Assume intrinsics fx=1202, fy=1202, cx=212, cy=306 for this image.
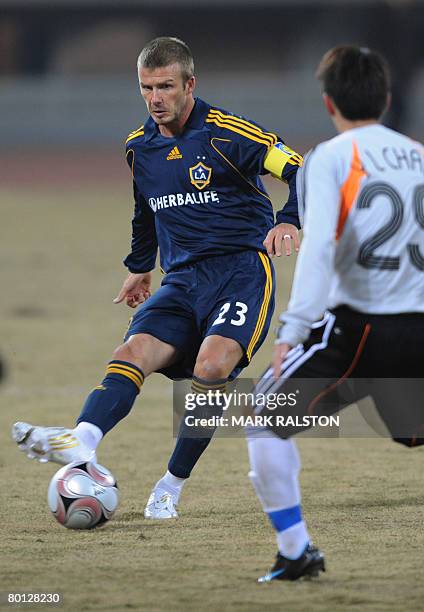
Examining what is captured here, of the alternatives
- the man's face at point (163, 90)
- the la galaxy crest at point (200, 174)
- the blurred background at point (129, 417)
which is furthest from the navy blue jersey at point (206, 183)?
the blurred background at point (129, 417)

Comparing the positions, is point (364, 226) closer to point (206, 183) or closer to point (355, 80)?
point (355, 80)

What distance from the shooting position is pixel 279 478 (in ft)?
14.4

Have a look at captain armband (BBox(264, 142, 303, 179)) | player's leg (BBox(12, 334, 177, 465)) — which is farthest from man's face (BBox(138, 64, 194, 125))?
player's leg (BBox(12, 334, 177, 465))

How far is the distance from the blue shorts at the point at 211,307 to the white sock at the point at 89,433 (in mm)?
654

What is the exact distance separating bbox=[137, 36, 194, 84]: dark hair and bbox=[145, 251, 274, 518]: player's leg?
100 cm

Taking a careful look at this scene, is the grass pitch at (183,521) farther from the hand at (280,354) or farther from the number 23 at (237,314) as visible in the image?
the number 23 at (237,314)

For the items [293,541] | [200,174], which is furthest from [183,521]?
[200,174]

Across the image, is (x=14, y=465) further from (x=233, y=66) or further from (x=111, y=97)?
(x=233, y=66)

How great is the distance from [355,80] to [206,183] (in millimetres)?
1975

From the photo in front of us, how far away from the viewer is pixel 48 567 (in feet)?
15.9

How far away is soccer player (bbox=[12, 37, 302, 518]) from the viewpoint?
5.85 m

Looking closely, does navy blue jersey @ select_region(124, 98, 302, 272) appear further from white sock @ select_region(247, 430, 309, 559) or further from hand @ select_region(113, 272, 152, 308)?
white sock @ select_region(247, 430, 309, 559)

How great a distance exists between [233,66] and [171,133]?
34.8 metres

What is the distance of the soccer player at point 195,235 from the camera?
5.85 meters
